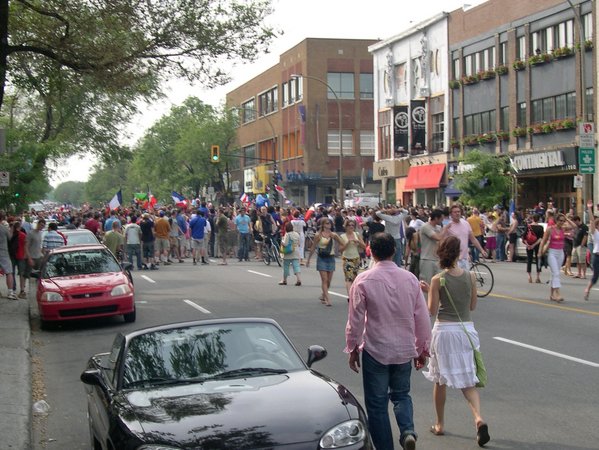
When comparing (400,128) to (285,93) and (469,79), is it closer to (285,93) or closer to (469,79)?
(469,79)

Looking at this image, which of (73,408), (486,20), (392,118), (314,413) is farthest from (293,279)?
(392,118)

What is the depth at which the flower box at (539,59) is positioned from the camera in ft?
128

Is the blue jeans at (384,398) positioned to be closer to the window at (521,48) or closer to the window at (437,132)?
the window at (521,48)

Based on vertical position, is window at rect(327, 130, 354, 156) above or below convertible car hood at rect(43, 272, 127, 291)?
above

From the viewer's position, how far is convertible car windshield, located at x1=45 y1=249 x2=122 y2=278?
15852mm

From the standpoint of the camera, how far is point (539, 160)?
39.6 m

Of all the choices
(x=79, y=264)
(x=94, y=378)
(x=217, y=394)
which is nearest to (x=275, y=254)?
(x=79, y=264)

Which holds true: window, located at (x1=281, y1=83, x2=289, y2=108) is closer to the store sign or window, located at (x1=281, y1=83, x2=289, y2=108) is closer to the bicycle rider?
the store sign

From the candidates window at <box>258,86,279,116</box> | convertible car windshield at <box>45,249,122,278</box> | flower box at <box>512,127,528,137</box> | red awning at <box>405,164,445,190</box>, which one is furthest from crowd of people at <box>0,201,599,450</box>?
window at <box>258,86,279,116</box>

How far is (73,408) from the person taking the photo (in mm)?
9359

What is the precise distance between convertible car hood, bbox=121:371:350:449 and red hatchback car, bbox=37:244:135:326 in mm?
9175

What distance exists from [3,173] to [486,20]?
30494 mm

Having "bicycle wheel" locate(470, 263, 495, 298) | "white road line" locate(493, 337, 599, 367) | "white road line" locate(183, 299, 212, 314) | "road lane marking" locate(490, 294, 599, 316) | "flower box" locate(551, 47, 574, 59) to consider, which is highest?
"flower box" locate(551, 47, 574, 59)

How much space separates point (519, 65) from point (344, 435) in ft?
128
